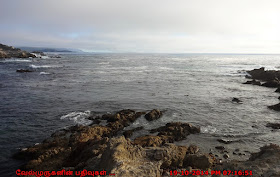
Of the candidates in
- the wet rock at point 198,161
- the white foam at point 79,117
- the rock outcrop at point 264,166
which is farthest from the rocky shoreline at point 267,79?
the white foam at point 79,117

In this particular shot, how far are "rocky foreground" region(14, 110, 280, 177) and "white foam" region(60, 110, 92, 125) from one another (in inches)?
47.3

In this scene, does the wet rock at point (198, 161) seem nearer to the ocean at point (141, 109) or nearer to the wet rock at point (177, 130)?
the ocean at point (141, 109)

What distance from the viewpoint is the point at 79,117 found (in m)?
18.7

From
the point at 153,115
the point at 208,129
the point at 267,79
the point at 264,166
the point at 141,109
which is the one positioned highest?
the point at 267,79

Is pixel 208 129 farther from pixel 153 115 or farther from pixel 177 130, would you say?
pixel 153 115

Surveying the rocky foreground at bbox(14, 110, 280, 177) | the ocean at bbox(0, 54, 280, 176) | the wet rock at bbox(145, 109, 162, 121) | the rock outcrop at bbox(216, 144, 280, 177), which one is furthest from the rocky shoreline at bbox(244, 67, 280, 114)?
the rock outcrop at bbox(216, 144, 280, 177)

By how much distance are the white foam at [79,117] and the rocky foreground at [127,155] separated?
1.20 m


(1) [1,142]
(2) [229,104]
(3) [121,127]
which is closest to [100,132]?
(3) [121,127]

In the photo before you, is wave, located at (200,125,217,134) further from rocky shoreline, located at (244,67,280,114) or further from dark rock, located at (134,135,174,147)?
rocky shoreline, located at (244,67,280,114)

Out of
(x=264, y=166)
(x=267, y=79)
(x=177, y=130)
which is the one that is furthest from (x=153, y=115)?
(x=267, y=79)

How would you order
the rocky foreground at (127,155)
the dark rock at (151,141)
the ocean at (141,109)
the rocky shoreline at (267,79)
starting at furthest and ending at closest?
the rocky shoreline at (267,79), the ocean at (141,109), the dark rock at (151,141), the rocky foreground at (127,155)

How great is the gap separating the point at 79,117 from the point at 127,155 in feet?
41.0

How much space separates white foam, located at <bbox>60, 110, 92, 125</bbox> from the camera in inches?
689

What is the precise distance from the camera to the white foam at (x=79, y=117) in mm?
17500
